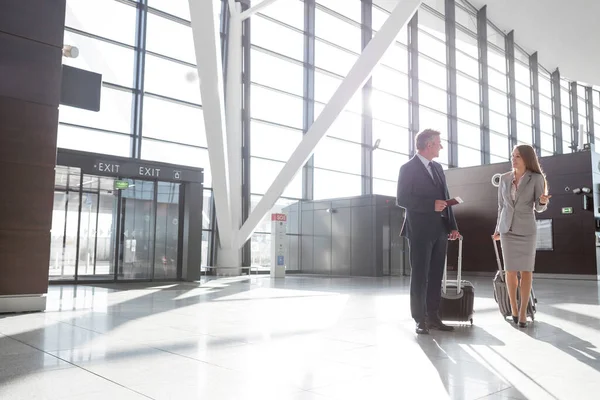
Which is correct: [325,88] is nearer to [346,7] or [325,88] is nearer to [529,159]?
[346,7]

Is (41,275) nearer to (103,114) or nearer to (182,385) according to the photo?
(182,385)

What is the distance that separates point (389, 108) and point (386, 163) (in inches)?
110

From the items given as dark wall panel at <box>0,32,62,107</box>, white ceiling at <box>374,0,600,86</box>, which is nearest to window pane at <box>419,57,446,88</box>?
white ceiling at <box>374,0,600,86</box>

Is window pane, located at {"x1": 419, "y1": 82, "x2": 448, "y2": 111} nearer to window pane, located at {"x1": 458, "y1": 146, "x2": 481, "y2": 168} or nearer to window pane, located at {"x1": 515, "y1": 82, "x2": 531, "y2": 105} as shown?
window pane, located at {"x1": 458, "y1": 146, "x2": 481, "y2": 168}

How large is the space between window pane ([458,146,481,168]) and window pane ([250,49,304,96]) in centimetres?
1144

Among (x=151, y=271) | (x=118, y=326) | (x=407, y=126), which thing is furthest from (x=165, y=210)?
(x=407, y=126)

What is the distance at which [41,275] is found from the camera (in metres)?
6.57

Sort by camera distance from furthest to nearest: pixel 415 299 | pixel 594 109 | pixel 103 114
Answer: pixel 594 109 < pixel 103 114 < pixel 415 299

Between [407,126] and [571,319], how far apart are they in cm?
2103

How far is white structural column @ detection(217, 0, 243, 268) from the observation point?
17516mm

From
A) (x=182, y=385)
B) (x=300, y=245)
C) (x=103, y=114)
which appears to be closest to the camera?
(x=182, y=385)

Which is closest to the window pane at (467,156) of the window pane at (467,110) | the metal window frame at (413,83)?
the window pane at (467,110)

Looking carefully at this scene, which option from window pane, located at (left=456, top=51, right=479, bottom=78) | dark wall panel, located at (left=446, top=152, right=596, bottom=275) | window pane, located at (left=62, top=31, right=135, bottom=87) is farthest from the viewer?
window pane, located at (left=456, top=51, right=479, bottom=78)

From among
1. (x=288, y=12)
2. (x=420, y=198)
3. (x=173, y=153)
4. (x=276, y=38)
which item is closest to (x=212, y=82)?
(x=173, y=153)
